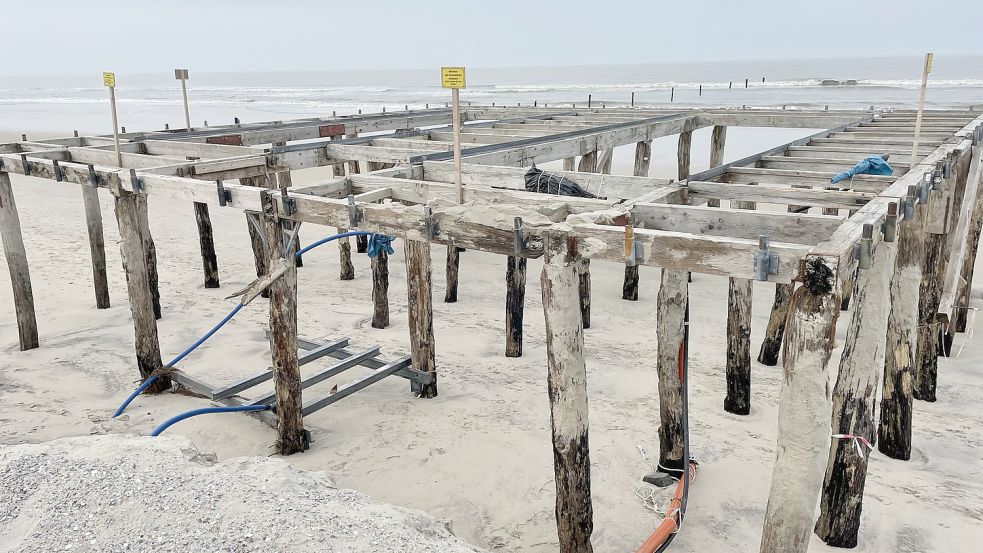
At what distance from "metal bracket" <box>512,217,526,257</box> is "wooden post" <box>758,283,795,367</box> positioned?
525 centimetres

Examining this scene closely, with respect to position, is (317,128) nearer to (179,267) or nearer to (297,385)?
(179,267)

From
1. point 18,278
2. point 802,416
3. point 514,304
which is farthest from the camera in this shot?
point 18,278

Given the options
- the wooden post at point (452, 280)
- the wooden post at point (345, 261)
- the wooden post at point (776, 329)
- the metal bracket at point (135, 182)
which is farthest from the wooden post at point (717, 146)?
the metal bracket at point (135, 182)

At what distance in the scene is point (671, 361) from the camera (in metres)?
5.95

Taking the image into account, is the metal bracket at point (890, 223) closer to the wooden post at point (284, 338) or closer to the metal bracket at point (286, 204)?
the metal bracket at point (286, 204)

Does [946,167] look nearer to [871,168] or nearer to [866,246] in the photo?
[871,168]

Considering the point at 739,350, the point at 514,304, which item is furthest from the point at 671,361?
the point at 514,304

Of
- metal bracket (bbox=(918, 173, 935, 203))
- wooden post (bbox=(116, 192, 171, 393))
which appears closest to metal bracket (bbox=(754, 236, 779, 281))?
metal bracket (bbox=(918, 173, 935, 203))

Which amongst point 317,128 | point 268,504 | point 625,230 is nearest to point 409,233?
point 625,230

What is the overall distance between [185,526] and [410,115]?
11233 mm

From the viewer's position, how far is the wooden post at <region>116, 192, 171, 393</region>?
761 centimetres

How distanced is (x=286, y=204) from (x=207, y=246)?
6.86m

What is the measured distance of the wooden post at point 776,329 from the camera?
8773mm

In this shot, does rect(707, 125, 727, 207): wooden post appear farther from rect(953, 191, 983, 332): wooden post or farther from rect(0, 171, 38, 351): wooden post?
rect(0, 171, 38, 351): wooden post
